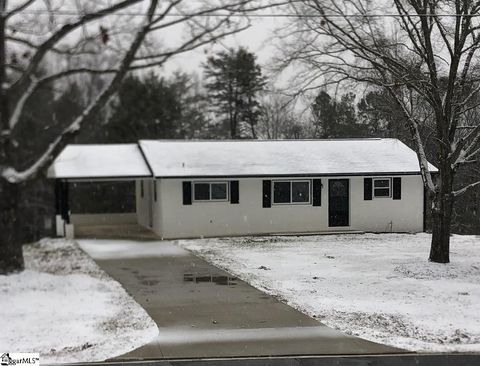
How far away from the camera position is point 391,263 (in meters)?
14.3

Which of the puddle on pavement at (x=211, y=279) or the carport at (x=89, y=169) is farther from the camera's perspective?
the carport at (x=89, y=169)

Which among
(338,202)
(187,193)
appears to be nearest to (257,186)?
(187,193)

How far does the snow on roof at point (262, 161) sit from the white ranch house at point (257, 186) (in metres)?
0.04

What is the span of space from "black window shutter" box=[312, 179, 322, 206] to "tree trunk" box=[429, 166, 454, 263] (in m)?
8.12

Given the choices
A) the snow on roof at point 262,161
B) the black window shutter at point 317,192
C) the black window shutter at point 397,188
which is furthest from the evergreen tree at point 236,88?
the black window shutter at point 397,188

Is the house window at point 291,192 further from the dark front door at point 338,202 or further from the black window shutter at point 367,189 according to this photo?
the black window shutter at point 367,189

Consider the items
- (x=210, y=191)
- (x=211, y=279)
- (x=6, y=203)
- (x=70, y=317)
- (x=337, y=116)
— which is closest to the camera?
(x=70, y=317)

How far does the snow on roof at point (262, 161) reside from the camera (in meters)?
20.4

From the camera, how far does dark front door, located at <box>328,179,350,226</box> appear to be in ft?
72.6

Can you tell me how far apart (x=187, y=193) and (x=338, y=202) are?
19.5ft

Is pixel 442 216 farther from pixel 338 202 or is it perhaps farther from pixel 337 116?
pixel 338 202

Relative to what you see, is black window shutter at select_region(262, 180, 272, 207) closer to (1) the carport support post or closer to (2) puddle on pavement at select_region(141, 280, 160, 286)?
(1) the carport support post

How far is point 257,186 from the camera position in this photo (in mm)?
21672

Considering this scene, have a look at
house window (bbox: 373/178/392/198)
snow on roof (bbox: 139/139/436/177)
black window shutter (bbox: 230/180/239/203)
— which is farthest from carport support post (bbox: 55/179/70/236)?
house window (bbox: 373/178/392/198)
